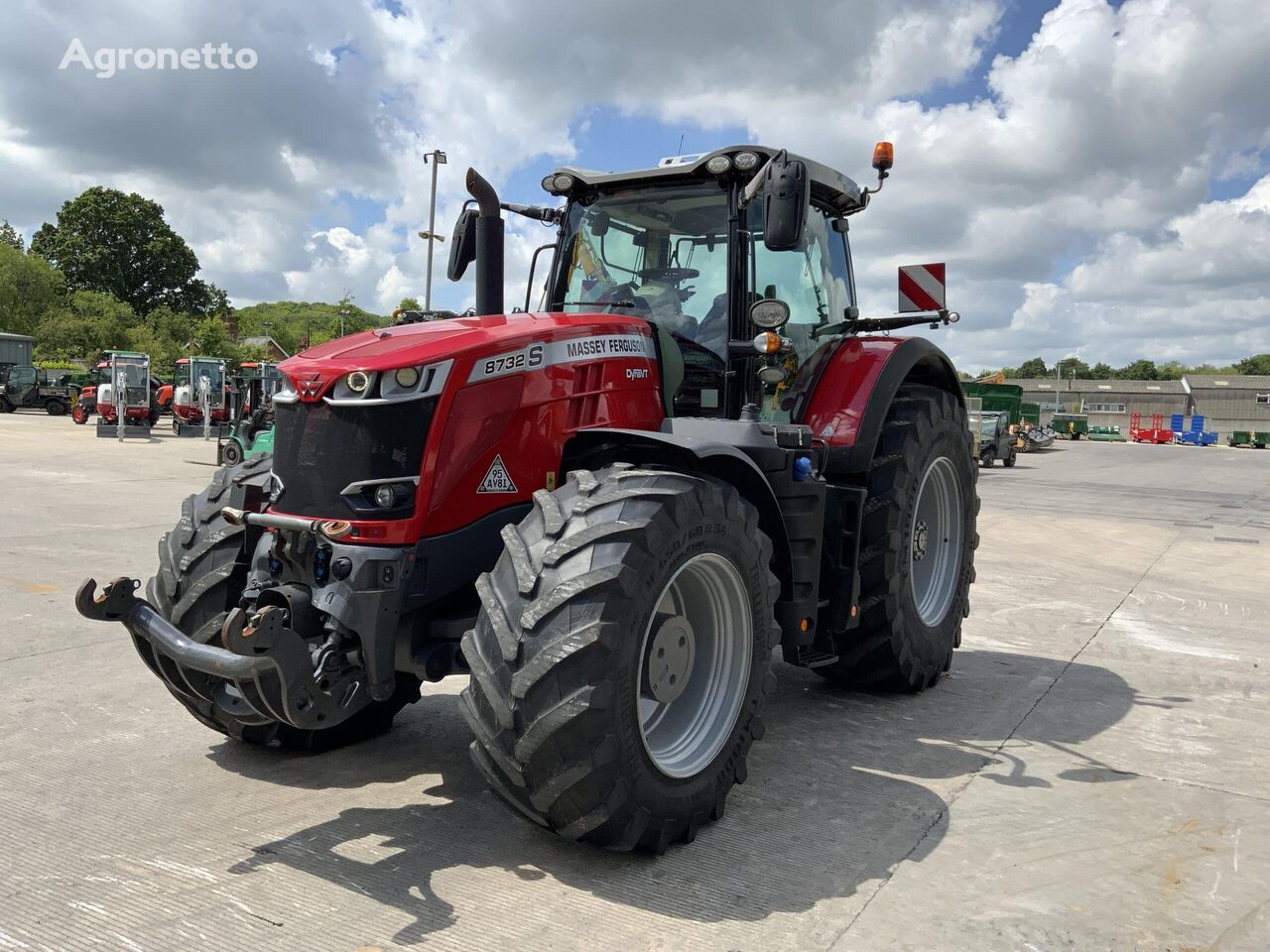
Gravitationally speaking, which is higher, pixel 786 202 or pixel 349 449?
pixel 786 202

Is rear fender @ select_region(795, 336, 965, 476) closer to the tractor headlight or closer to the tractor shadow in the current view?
the tractor headlight

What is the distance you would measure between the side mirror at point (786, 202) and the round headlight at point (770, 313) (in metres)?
0.47

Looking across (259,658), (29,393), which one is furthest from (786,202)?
(29,393)

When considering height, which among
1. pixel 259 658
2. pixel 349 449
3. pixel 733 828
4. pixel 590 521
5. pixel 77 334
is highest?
pixel 77 334

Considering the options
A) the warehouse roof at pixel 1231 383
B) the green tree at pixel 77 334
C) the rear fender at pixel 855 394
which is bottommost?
the rear fender at pixel 855 394

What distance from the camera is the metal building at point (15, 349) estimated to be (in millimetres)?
46438

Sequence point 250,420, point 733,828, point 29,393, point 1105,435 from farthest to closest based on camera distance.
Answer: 1. point 1105,435
2. point 29,393
3. point 250,420
4. point 733,828

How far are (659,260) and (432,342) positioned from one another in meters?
1.61

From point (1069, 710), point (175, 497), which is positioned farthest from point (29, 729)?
point (175, 497)

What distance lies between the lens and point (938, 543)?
594 centimetres

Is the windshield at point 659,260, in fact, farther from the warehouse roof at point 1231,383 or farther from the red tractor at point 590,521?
the warehouse roof at point 1231,383

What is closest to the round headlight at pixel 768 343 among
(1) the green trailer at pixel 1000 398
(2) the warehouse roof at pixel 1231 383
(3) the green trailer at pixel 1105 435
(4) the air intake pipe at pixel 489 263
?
(4) the air intake pipe at pixel 489 263

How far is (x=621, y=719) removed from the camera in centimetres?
306

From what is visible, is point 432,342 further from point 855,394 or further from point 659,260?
point 855,394
